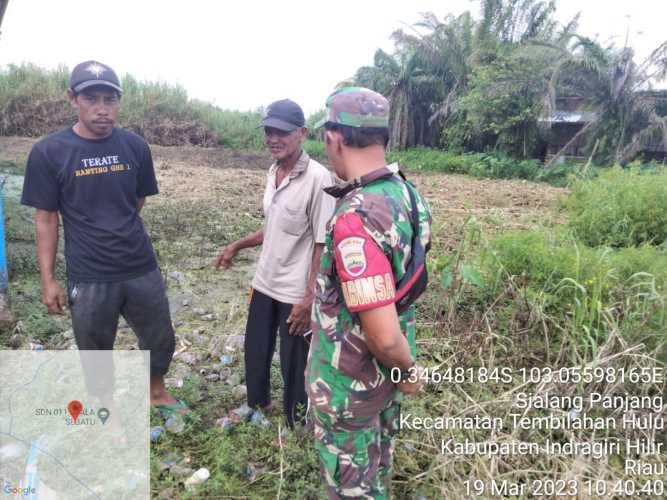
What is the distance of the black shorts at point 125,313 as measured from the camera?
241 centimetres

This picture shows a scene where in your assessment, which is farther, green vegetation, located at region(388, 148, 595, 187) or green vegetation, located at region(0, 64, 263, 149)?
green vegetation, located at region(0, 64, 263, 149)

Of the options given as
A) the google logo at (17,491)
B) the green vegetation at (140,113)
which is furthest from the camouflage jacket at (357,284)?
the green vegetation at (140,113)

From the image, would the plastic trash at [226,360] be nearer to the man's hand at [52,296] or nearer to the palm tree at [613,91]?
the man's hand at [52,296]

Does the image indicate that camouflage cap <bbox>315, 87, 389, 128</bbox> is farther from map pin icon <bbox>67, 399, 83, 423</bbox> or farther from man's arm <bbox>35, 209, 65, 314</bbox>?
map pin icon <bbox>67, 399, 83, 423</bbox>

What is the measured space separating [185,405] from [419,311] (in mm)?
1952

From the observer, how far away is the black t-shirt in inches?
88.9

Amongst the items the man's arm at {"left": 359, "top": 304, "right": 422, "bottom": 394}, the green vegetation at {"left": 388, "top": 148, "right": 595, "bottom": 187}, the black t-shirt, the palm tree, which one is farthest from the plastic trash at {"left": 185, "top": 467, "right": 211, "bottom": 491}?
the palm tree

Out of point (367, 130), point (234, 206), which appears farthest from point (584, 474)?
point (234, 206)

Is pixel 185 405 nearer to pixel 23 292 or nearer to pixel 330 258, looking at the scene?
pixel 330 258

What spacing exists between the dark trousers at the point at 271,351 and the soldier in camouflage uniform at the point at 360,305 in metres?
0.75

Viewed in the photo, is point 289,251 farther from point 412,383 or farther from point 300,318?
point 412,383

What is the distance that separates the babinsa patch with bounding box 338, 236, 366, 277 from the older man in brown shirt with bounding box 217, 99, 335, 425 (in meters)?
0.93

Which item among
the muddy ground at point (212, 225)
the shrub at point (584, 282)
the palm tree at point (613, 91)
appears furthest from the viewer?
the palm tree at point (613, 91)

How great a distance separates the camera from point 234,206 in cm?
827
